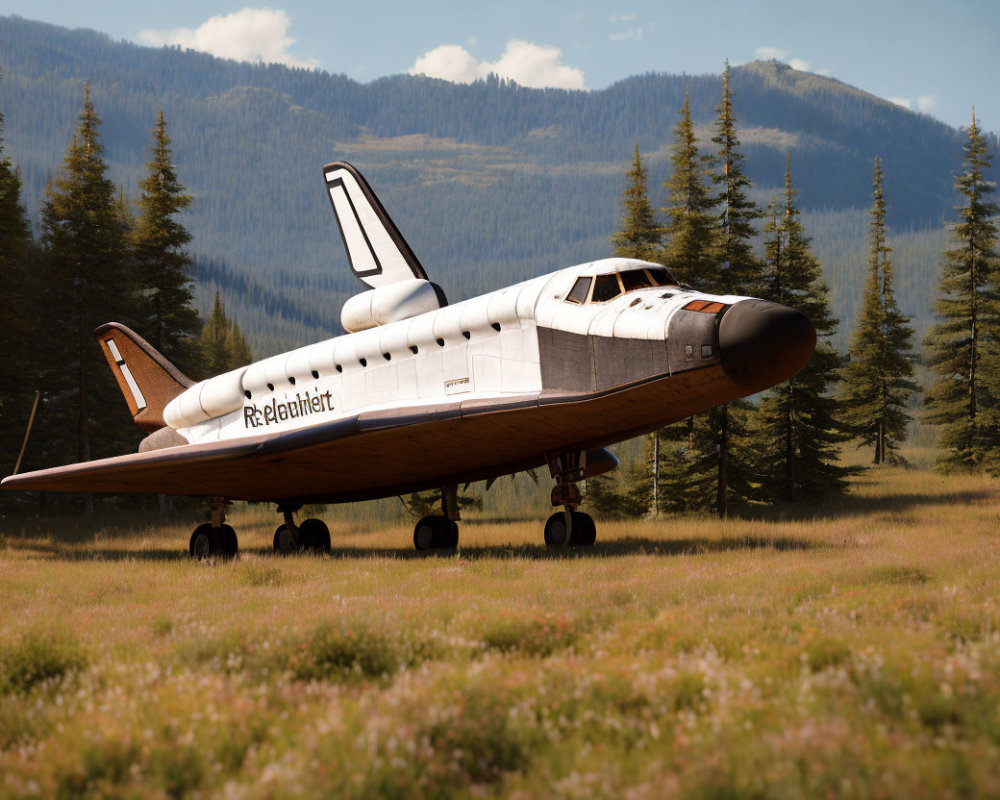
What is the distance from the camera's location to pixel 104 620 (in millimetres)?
9758

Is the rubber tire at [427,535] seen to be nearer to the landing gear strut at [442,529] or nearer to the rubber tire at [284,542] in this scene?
the landing gear strut at [442,529]

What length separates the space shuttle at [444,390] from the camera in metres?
13.2

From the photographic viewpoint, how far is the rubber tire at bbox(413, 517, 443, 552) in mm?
18609

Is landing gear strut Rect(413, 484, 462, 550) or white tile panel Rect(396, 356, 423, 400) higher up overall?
white tile panel Rect(396, 356, 423, 400)

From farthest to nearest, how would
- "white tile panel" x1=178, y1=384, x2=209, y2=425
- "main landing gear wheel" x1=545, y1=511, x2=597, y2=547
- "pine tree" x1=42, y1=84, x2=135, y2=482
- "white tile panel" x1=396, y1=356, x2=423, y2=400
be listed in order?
"pine tree" x1=42, y1=84, x2=135, y2=482, "white tile panel" x1=178, y1=384, x2=209, y2=425, "main landing gear wheel" x1=545, y1=511, x2=597, y2=547, "white tile panel" x1=396, y1=356, x2=423, y2=400

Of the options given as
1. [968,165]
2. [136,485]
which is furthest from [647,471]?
[968,165]

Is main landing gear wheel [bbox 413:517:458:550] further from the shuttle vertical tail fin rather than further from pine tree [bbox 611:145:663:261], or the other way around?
pine tree [bbox 611:145:663:261]

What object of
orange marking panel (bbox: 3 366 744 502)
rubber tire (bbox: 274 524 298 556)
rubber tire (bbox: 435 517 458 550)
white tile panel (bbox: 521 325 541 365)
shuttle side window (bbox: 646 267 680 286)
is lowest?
rubber tire (bbox: 274 524 298 556)

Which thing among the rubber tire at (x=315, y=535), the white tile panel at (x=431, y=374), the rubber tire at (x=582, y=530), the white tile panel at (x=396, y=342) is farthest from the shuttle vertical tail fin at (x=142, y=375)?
the rubber tire at (x=582, y=530)

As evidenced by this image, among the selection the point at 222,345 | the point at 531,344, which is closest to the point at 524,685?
the point at 531,344

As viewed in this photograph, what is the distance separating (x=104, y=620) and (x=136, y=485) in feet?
35.3

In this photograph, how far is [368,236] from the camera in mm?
19344

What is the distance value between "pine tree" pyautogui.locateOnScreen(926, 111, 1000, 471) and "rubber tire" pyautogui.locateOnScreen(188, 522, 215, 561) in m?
33.1

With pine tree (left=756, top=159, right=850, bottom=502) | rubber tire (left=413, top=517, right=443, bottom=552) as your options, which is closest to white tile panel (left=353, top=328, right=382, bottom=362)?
rubber tire (left=413, top=517, right=443, bottom=552)
